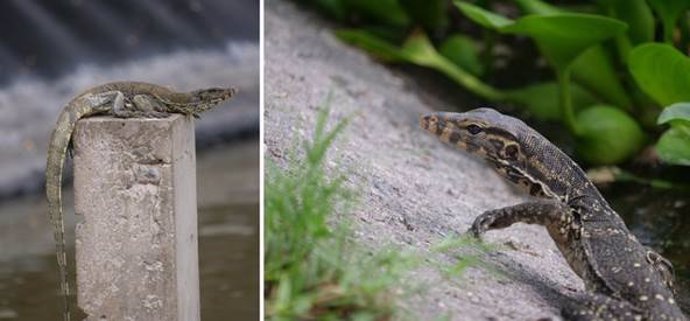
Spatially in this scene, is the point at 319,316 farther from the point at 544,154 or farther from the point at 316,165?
the point at 544,154

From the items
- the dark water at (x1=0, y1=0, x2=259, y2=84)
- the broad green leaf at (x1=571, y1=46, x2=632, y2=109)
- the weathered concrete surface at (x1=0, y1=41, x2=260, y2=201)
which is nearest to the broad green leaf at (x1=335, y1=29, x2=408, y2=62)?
the broad green leaf at (x1=571, y1=46, x2=632, y2=109)

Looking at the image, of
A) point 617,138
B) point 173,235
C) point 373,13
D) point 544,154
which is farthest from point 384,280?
point 373,13

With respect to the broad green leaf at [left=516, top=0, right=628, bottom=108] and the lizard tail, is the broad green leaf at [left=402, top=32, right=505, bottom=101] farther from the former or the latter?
the lizard tail

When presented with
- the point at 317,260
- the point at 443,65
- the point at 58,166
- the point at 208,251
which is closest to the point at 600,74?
the point at 443,65

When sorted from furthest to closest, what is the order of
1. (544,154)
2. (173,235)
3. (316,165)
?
(173,235) < (544,154) < (316,165)

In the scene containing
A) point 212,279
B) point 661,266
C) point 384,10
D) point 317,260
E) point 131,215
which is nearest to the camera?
point 317,260

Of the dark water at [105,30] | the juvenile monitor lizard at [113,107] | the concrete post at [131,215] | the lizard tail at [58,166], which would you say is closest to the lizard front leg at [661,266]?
the concrete post at [131,215]

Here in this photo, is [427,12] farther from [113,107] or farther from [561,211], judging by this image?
[561,211]
